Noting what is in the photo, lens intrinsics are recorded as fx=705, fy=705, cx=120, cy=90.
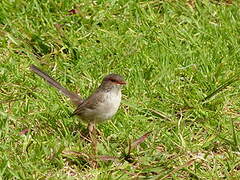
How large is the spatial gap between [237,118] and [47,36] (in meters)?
2.50

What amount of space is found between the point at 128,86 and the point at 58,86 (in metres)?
0.86

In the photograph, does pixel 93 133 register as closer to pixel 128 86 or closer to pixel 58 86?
pixel 58 86

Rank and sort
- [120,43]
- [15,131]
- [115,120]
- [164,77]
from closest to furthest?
[15,131]
[115,120]
[164,77]
[120,43]

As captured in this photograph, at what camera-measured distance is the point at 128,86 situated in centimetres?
770

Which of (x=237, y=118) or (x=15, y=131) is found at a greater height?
(x=15, y=131)

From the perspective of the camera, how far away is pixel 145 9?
366 inches

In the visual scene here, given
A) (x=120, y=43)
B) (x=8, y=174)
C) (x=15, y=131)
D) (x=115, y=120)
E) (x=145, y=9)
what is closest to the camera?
(x=8, y=174)

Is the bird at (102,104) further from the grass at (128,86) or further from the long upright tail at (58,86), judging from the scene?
the grass at (128,86)

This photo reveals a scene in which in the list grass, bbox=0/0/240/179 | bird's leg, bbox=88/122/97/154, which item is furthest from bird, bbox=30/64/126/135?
grass, bbox=0/0/240/179

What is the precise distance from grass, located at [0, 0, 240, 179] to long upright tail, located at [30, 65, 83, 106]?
132 millimetres

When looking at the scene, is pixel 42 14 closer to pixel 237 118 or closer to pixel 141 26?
pixel 141 26

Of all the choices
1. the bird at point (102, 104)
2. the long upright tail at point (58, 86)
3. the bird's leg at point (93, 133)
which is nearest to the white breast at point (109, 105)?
the bird at point (102, 104)

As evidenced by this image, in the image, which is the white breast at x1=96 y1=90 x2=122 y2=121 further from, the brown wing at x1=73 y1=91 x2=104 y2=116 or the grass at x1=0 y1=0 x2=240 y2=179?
the grass at x1=0 y1=0 x2=240 y2=179

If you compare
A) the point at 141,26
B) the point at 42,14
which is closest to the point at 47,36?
the point at 42,14
